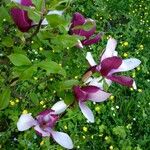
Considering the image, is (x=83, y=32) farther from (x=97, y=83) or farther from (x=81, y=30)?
(x=97, y=83)

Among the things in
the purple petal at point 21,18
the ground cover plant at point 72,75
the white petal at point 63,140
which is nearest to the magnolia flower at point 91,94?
the ground cover plant at point 72,75

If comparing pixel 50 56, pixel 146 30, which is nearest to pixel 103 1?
pixel 146 30

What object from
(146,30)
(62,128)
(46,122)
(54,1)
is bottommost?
(146,30)

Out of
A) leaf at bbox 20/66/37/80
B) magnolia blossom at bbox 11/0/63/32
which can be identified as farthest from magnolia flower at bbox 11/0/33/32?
leaf at bbox 20/66/37/80

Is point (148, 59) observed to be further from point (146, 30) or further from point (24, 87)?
point (24, 87)

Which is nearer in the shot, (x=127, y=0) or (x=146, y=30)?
(x=146, y=30)

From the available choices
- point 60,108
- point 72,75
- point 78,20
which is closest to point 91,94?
point 60,108

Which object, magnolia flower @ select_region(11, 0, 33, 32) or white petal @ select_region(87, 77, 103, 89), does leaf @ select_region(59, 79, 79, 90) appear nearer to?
white petal @ select_region(87, 77, 103, 89)

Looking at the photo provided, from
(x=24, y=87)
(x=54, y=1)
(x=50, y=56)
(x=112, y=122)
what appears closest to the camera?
(x=54, y=1)
